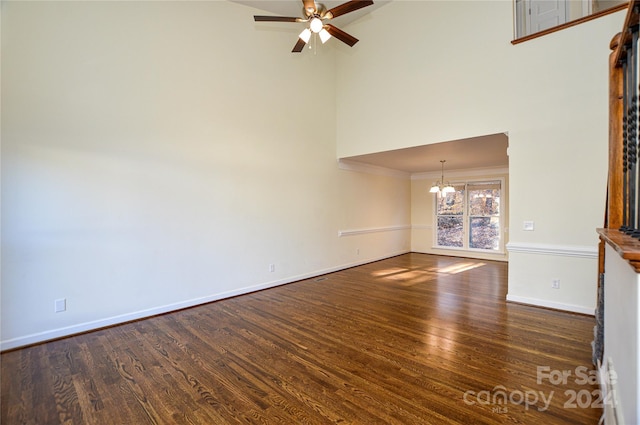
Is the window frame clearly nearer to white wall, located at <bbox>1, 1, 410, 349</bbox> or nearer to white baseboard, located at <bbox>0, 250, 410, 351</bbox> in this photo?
white wall, located at <bbox>1, 1, 410, 349</bbox>

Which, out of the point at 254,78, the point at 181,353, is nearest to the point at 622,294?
the point at 181,353

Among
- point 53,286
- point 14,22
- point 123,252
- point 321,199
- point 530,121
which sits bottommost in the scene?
point 53,286

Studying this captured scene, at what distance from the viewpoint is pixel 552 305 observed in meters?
3.83

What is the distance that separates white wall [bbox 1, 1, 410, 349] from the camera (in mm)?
3012

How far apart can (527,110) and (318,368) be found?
410 cm

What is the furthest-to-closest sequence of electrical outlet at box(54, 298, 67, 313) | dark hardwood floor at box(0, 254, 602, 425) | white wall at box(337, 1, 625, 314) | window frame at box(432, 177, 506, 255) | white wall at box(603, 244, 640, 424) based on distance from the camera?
window frame at box(432, 177, 506, 255)
white wall at box(337, 1, 625, 314)
electrical outlet at box(54, 298, 67, 313)
dark hardwood floor at box(0, 254, 602, 425)
white wall at box(603, 244, 640, 424)

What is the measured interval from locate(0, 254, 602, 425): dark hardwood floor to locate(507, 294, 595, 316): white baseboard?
0.11 meters

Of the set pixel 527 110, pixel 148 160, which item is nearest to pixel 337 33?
pixel 527 110

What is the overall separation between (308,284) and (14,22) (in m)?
4.86

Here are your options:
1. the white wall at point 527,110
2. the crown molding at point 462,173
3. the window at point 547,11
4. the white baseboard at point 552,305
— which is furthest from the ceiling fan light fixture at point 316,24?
the crown molding at point 462,173

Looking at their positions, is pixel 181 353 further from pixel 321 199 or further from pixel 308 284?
pixel 321 199

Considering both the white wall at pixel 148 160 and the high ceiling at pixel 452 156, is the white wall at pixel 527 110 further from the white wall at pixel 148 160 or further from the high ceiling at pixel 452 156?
the white wall at pixel 148 160

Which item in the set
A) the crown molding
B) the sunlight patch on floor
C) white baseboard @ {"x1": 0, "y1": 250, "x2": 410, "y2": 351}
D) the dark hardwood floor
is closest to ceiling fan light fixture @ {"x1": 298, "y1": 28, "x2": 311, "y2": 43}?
the dark hardwood floor

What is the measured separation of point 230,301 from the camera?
14.4 feet
